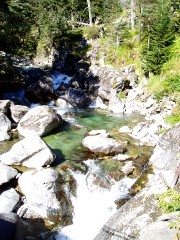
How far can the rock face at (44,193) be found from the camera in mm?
13246

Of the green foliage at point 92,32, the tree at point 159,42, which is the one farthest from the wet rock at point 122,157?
the green foliage at point 92,32

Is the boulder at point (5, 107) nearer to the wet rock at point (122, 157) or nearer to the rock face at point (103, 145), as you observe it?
the rock face at point (103, 145)

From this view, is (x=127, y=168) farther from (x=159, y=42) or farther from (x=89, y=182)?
(x=159, y=42)

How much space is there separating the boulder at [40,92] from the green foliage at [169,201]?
2239cm

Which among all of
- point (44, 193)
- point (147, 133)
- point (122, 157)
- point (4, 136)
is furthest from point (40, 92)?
point (44, 193)

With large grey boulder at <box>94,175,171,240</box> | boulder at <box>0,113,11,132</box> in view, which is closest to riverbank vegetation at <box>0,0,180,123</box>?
boulder at <box>0,113,11,132</box>

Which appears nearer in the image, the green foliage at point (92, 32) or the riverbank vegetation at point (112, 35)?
the riverbank vegetation at point (112, 35)

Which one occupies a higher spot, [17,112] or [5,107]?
[5,107]

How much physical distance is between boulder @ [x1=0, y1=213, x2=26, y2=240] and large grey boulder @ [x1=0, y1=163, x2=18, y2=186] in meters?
2.71

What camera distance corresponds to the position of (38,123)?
819 inches

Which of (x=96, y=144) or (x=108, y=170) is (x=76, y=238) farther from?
(x=96, y=144)

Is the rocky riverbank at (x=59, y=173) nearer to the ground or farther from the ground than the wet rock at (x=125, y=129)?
farther from the ground

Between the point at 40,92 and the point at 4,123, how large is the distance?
10.2m

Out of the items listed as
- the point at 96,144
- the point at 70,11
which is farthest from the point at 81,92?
the point at 70,11
